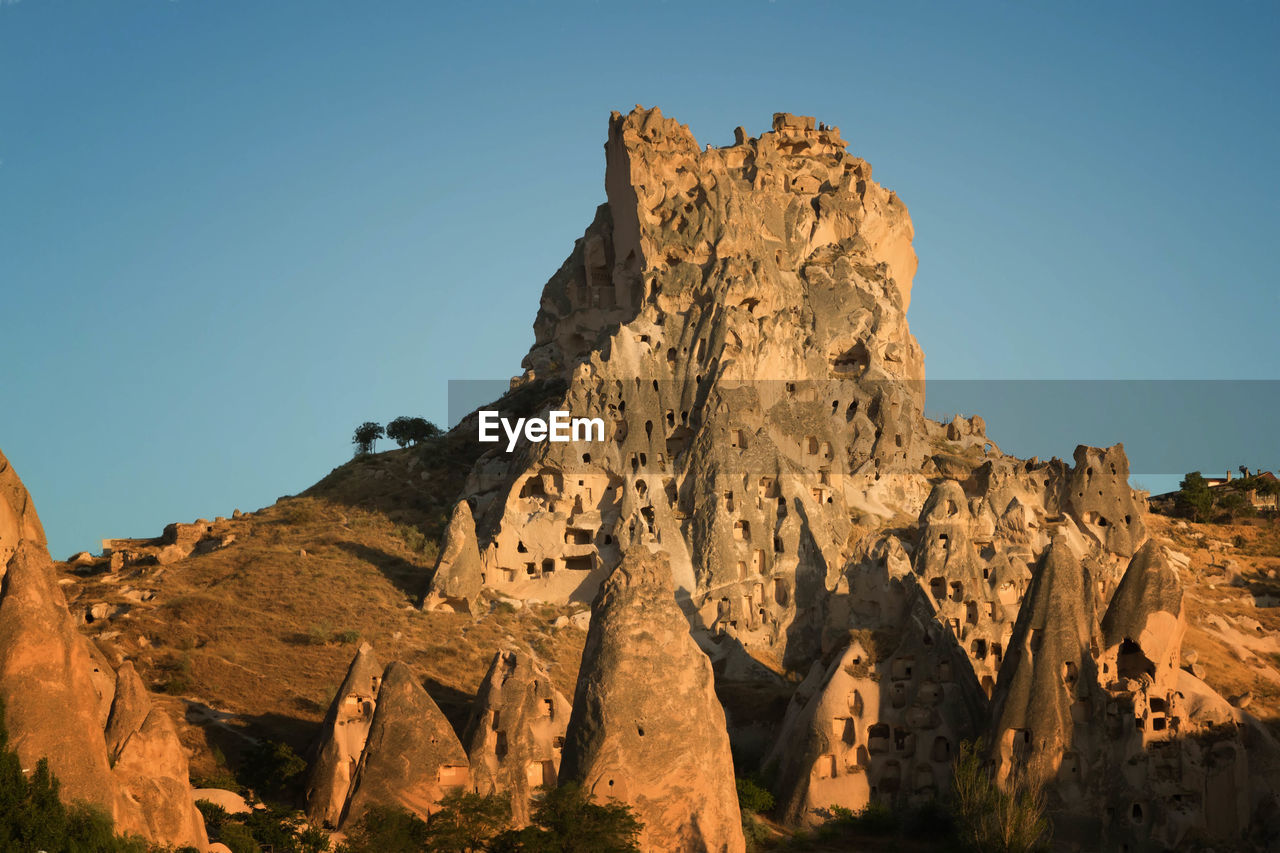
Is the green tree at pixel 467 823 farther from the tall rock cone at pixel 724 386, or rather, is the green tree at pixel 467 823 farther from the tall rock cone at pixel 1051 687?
the tall rock cone at pixel 724 386

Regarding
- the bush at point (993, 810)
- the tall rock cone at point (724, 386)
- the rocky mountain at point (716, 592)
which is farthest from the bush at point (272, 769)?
the tall rock cone at point (724, 386)

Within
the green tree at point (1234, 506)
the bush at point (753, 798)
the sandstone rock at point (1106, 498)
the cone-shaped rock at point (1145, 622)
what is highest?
the green tree at point (1234, 506)

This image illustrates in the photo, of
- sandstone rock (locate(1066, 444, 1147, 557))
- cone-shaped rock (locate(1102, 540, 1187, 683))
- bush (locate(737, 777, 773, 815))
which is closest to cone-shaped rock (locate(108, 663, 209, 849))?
bush (locate(737, 777, 773, 815))

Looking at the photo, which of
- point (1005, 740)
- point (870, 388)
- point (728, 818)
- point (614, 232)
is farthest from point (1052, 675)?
point (614, 232)

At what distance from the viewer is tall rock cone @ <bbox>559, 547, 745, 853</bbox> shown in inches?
1293

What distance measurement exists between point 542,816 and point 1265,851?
702 inches

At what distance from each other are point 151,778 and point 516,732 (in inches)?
431

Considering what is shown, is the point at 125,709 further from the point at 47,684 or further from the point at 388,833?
the point at 388,833

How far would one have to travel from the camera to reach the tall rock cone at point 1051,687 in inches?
1537

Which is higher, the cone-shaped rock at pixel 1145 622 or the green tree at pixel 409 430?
the green tree at pixel 409 430

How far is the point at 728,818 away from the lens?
1315 inches

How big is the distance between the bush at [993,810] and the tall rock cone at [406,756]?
1218 cm

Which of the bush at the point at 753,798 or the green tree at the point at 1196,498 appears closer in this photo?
the bush at the point at 753,798

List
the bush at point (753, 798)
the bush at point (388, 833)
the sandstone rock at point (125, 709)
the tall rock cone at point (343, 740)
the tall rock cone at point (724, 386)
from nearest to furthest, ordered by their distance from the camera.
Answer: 1. the sandstone rock at point (125, 709)
2. the bush at point (388, 833)
3. the tall rock cone at point (343, 740)
4. the bush at point (753, 798)
5. the tall rock cone at point (724, 386)
